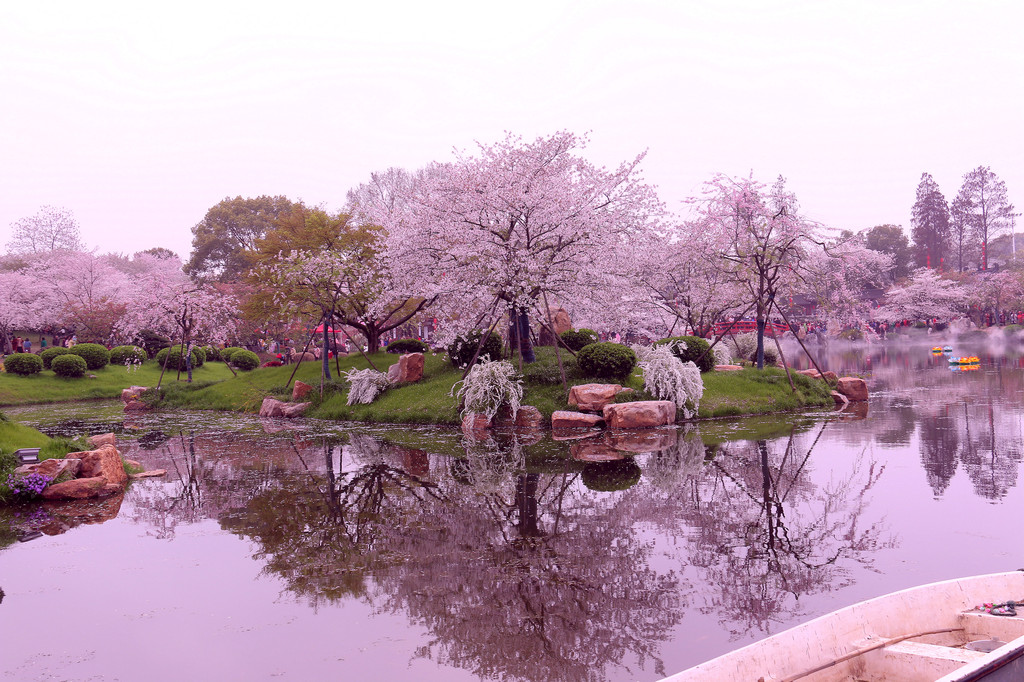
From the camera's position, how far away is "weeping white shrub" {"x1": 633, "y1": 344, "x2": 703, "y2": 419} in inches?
894

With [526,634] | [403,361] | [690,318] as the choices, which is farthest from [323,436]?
[690,318]

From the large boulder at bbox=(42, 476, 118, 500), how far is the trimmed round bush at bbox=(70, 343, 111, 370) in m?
34.9

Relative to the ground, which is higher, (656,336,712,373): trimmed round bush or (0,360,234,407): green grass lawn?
(656,336,712,373): trimmed round bush

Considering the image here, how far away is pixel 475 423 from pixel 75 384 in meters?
32.6

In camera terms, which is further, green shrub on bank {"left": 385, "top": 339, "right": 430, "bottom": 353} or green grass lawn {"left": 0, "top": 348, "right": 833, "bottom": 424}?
green shrub on bank {"left": 385, "top": 339, "right": 430, "bottom": 353}

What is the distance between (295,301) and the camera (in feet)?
115

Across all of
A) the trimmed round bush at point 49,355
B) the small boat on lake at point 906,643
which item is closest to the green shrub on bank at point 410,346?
the trimmed round bush at point 49,355

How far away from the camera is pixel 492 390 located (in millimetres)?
22859

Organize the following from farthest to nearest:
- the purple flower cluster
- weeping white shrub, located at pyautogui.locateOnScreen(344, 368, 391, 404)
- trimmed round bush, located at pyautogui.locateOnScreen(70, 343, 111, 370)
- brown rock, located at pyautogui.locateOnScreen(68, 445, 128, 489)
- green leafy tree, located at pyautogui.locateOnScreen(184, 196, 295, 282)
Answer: green leafy tree, located at pyautogui.locateOnScreen(184, 196, 295, 282)
trimmed round bush, located at pyautogui.locateOnScreen(70, 343, 111, 370)
weeping white shrub, located at pyautogui.locateOnScreen(344, 368, 391, 404)
brown rock, located at pyautogui.locateOnScreen(68, 445, 128, 489)
the purple flower cluster

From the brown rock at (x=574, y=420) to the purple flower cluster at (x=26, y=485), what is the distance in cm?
1356

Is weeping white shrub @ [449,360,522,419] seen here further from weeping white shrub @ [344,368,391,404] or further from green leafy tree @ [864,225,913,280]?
green leafy tree @ [864,225,913,280]

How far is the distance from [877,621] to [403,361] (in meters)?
23.9

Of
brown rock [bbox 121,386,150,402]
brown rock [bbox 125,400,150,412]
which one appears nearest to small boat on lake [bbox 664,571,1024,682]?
brown rock [bbox 125,400,150,412]

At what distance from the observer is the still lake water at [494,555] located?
6996 millimetres
